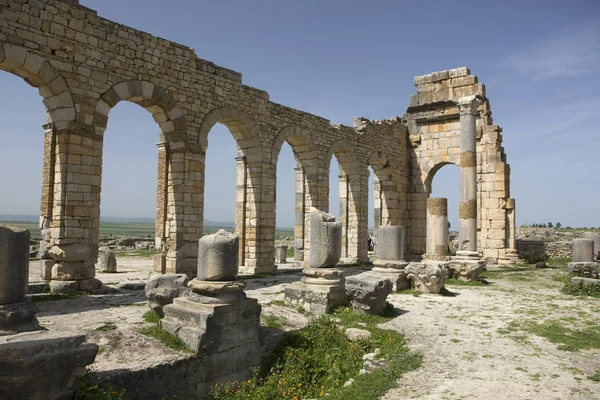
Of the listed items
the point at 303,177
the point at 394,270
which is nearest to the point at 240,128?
the point at 303,177

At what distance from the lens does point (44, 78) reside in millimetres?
9031

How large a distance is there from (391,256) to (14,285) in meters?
9.04

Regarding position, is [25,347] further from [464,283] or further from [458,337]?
[464,283]

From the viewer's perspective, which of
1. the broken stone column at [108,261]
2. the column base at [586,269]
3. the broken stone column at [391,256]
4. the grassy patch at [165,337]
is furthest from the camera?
the broken stone column at [108,261]

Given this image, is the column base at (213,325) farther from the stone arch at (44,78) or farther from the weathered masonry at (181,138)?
the stone arch at (44,78)

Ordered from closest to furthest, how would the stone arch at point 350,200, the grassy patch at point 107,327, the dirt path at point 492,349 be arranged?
the dirt path at point 492,349 < the grassy patch at point 107,327 < the stone arch at point 350,200

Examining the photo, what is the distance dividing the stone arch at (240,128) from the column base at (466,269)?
23.5ft

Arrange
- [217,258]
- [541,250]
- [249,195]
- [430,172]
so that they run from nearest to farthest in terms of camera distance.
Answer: [217,258], [249,195], [430,172], [541,250]

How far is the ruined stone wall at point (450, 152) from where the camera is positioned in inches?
773

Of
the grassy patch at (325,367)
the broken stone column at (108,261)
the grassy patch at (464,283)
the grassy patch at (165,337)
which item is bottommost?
the grassy patch at (325,367)

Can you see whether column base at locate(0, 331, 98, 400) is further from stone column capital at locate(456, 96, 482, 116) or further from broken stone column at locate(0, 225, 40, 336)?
stone column capital at locate(456, 96, 482, 116)

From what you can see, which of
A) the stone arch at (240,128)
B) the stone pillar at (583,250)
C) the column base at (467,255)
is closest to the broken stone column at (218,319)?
the stone arch at (240,128)

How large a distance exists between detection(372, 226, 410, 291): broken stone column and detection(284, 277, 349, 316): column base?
2.99 m

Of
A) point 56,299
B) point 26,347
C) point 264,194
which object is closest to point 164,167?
point 264,194
